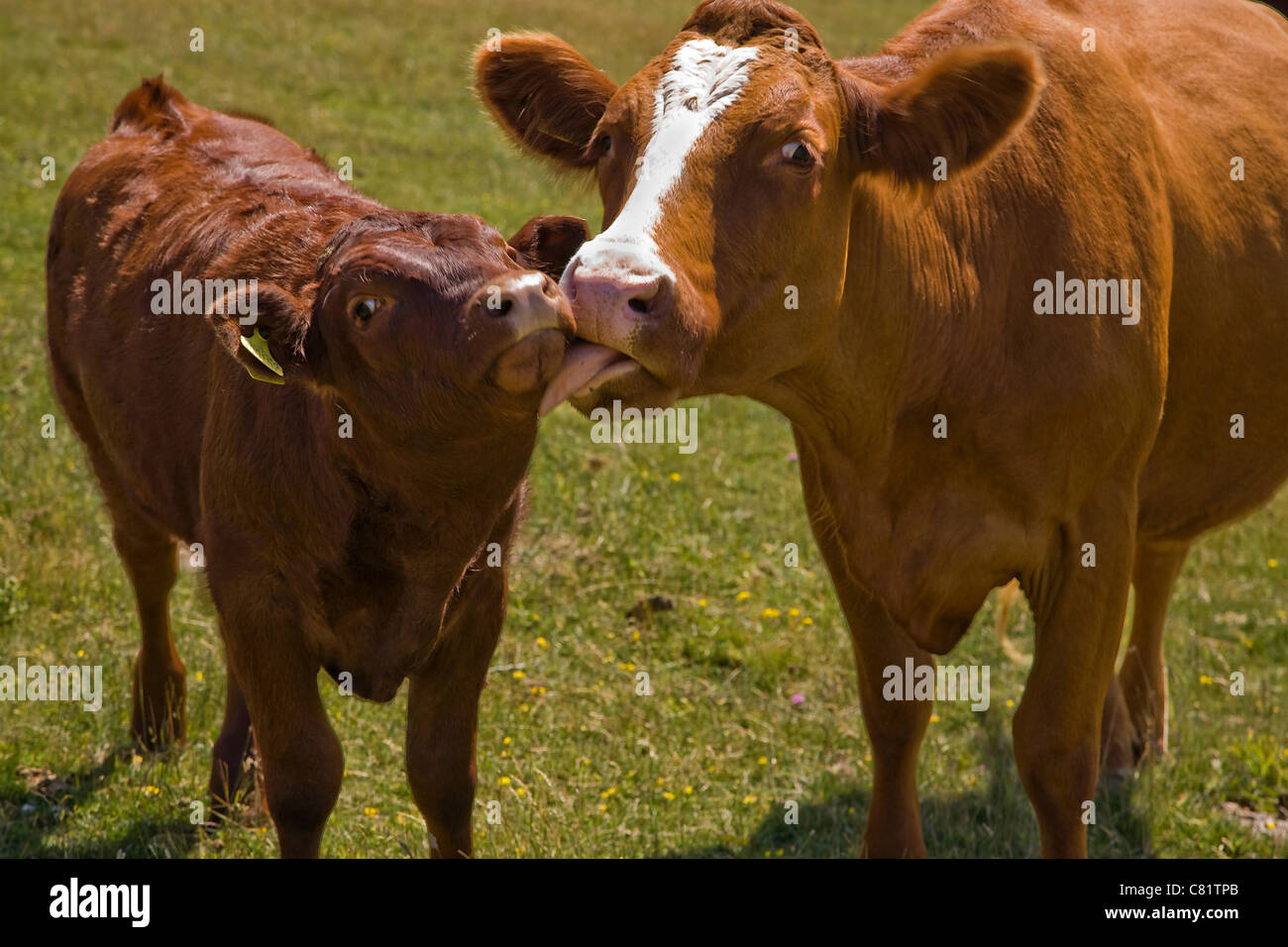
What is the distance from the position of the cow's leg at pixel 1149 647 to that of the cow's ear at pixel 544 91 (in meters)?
3.26

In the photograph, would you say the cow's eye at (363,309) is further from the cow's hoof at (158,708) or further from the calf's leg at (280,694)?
the cow's hoof at (158,708)

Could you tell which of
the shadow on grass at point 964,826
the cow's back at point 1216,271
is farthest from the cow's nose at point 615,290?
the shadow on grass at point 964,826

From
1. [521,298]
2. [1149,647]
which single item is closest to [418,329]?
[521,298]

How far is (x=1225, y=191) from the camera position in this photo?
5184mm

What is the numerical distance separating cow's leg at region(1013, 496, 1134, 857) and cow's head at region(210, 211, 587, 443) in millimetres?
1903

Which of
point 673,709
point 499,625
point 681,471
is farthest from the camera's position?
point 681,471

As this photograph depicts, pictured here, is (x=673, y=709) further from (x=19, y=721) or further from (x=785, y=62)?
(x=785, y=62)

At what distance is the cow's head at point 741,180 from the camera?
3354mm

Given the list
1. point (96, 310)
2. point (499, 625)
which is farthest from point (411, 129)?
point (499, 625)

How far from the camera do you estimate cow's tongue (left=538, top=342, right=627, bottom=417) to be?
3.39 meters

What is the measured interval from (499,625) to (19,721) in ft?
7.73

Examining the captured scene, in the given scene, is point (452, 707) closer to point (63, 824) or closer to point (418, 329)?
point (418, 329)

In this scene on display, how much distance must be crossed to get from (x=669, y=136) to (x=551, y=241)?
2.06ft
